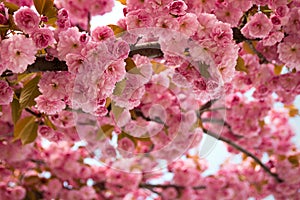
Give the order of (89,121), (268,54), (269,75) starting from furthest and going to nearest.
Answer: (269,75), (89,121), (268,54)

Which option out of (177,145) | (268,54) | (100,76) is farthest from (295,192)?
(100,76)

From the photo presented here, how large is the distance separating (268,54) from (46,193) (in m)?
2.54

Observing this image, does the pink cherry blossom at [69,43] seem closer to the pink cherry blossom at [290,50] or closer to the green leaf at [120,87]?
the green leaf at [120,87]

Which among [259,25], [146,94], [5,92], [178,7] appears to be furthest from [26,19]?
[146,94]

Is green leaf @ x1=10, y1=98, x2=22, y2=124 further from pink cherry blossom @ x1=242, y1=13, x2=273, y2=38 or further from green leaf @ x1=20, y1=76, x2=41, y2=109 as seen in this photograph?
pink cherry blossom @ x1=242, y1=13, x2=273, y2=38

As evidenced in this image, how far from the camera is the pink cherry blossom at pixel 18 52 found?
1.81m

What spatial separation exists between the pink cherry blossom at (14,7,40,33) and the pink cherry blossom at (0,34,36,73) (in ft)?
0.13

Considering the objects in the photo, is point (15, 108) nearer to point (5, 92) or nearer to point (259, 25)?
point (5, 92)

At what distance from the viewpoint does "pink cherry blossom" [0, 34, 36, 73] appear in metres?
1.81

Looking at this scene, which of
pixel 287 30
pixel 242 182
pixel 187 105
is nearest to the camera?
pixel 287 30

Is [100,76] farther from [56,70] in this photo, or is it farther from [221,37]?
[221,37]

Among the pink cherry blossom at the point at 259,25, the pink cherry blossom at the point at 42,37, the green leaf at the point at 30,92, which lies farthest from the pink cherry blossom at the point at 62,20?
the pink cherry blossom at the point at 259,25

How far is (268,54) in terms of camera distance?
2.78 m

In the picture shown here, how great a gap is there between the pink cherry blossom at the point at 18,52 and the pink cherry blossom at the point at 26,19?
0.04 metres
